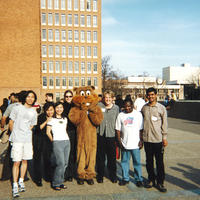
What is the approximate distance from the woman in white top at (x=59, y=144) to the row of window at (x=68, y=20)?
54362 mm

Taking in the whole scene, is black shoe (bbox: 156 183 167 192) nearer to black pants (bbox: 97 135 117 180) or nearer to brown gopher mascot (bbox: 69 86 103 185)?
black pants (bbox: 97 135 117 180)

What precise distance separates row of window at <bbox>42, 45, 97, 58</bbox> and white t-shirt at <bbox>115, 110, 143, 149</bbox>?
5306 cm

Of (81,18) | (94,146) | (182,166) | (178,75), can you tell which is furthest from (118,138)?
(178,75)

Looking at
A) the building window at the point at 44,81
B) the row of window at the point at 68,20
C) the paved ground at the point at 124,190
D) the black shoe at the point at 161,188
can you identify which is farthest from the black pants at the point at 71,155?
the row of window at the point at 68,20

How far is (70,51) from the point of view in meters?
56.2

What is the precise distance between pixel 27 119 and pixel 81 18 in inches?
2173

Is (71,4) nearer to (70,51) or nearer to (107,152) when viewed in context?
(70,51)

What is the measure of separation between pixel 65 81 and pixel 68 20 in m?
14.4

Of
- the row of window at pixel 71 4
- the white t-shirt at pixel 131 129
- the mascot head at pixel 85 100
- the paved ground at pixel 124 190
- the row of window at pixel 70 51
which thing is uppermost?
the row of window at pixel 71 4

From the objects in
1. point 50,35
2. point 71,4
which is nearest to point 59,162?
point 50,35

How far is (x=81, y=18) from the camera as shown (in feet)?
183

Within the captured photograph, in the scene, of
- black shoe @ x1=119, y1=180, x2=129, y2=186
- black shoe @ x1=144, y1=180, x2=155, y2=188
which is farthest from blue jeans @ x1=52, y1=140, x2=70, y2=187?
black shoe @ x1=144, y1=180, x2=155, y2=188

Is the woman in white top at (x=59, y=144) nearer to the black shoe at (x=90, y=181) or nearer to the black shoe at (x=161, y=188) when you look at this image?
the black shoe at (x=90, y=181)

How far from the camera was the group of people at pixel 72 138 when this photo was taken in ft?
14.4
